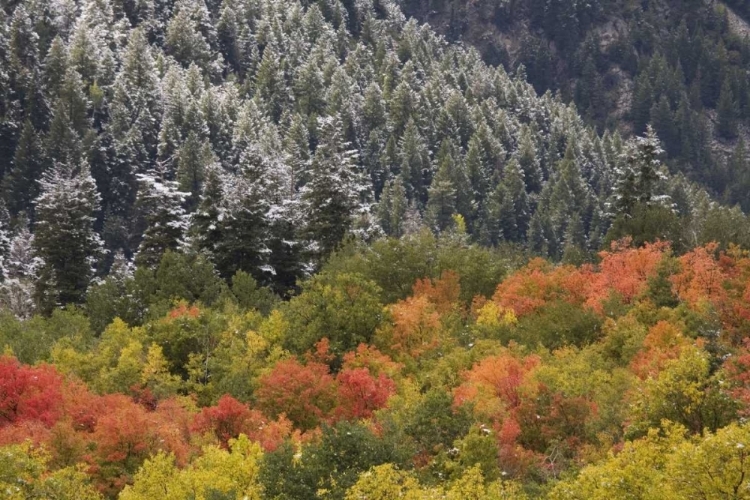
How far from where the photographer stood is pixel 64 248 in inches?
3979

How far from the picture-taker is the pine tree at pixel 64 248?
322ft

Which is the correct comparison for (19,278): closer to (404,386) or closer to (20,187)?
(20,187)

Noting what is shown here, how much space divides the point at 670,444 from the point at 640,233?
6387cm

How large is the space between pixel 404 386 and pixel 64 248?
180ft

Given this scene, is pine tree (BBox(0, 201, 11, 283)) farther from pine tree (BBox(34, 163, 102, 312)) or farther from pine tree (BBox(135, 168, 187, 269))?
pine tree (BBox(135, 168, 187, 269))

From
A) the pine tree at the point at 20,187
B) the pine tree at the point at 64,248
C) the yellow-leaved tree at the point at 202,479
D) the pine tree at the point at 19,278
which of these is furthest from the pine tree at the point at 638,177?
the pine tree at the point at 20,187

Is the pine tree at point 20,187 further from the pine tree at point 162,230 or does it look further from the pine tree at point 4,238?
the pine tree at point 162,230

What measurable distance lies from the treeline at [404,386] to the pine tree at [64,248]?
16747 millimetres

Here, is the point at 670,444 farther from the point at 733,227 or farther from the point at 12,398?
the point at 733,227

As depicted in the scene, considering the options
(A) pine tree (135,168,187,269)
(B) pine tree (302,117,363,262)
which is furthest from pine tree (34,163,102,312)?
(B) pine tree (302,117,363,262)

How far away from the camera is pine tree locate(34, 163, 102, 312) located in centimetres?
9800

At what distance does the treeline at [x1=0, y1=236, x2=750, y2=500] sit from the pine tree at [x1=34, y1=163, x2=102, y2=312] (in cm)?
1675

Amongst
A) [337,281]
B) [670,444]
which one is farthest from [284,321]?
[670,444]

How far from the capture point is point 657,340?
59.7m
